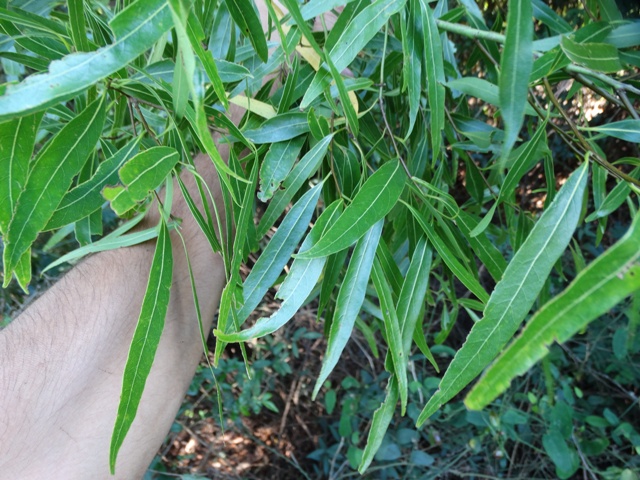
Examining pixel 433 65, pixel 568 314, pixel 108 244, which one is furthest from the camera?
pixel 108 244

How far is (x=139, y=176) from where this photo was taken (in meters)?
0.34

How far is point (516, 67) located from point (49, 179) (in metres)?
0.32

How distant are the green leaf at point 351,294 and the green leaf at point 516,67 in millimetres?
169

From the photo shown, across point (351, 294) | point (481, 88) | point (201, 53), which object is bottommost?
point (351, 294)

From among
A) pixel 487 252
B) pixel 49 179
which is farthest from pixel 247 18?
pixel 487 252

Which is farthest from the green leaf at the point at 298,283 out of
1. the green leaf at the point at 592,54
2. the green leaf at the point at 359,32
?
the green leaf at the point at 592,54

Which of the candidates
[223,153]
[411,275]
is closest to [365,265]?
[411,275]

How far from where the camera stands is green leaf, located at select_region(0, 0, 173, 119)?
0.75ft

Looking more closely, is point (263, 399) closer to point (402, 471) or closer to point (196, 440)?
point (196, 440)

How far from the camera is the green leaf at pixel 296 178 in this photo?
448 millimetres

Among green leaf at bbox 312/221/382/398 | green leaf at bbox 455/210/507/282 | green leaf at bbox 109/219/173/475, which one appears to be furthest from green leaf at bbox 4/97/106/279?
green leaf at bbox 455/210/507/282

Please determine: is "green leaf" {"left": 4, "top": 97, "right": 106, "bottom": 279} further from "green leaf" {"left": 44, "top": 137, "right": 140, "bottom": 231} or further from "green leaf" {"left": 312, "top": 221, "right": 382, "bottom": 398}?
"green leaf" {"left": 312, "top": 221, "right": 382, "bottom": 398}

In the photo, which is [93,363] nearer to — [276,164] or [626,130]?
[276,164]

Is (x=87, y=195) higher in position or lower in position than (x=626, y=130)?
higher
